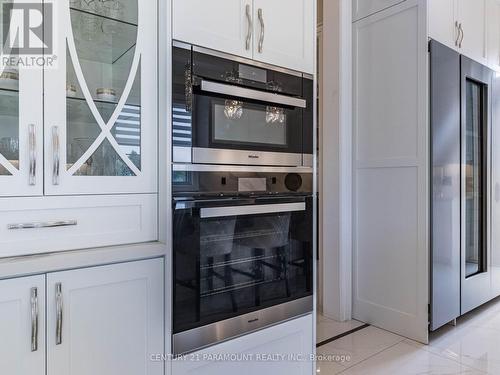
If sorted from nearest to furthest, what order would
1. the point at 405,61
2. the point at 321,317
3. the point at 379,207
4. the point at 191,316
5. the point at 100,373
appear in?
1. the point at 100,373
2. the point at 191,316
3. the point at 405,61
4. the point at 379,207
5. the point at 321,317

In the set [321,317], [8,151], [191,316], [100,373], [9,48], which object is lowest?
[321,317]

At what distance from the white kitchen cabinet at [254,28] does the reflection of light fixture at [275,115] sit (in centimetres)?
20

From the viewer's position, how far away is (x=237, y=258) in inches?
56.9

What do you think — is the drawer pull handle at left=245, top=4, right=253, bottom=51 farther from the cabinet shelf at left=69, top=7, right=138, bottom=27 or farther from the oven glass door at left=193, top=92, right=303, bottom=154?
the cabinet shelf at left=69, top=7, right=138, bottom=27

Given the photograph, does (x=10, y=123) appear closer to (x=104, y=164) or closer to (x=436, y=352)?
(x=104, y=164)

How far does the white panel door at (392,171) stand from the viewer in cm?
229

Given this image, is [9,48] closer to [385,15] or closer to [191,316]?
[191,316]

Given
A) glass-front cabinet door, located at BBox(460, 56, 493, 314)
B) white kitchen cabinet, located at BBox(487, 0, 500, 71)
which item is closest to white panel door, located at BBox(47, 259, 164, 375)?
glass-front cabinet door, located at BBox(460, 56, 493, 314)

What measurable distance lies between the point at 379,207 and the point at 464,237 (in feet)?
2.14

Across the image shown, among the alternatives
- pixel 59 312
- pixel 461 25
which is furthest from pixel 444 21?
pixel 59 312

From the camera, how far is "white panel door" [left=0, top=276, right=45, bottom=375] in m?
1.03

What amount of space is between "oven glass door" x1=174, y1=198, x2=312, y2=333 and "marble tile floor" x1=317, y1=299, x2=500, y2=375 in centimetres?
77

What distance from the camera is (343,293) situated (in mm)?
2703

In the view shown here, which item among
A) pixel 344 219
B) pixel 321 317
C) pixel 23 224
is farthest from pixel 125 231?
pixel 321 317
